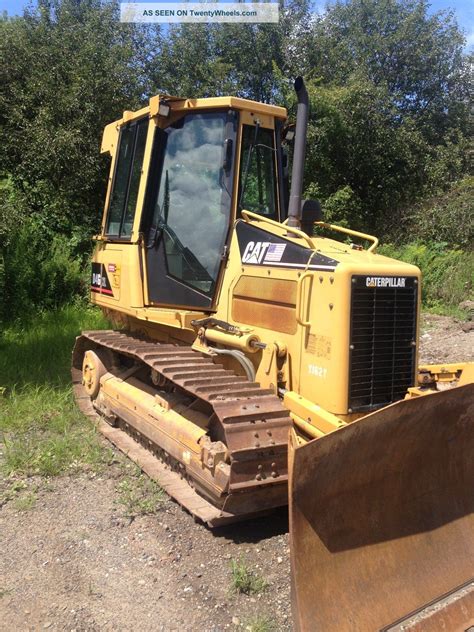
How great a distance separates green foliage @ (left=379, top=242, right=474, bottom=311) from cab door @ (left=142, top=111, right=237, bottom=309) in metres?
7.99

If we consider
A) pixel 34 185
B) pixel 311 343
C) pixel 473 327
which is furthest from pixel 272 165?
pixel 34 185

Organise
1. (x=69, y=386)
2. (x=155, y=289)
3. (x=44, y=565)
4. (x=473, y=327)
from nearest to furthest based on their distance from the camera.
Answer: (x=44, y=565)
(x=155, y=289)
(x=69, y=386)
(x=473, y=327)

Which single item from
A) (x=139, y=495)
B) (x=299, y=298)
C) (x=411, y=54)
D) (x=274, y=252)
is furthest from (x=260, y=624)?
(x=411, y=54)

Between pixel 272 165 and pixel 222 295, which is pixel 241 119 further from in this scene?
pixel 222 295

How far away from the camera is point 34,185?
1124cm

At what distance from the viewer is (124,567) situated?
10.5 feet

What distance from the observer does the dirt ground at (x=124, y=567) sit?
2787mm

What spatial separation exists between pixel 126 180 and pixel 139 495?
2.70 m

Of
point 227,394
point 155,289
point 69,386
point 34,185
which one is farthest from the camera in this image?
point 34,185

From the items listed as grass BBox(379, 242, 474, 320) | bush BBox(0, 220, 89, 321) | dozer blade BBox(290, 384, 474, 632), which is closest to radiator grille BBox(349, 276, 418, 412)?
dozer blade BBox(290, 384, 474, 632)

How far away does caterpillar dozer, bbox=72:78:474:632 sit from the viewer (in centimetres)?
276

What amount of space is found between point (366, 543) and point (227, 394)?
1148 millimetres

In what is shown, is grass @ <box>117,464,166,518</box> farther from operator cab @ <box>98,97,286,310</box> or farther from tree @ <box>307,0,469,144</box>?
tree @ <box>307,0,469,144</box>

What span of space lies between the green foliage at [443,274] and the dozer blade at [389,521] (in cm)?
859
